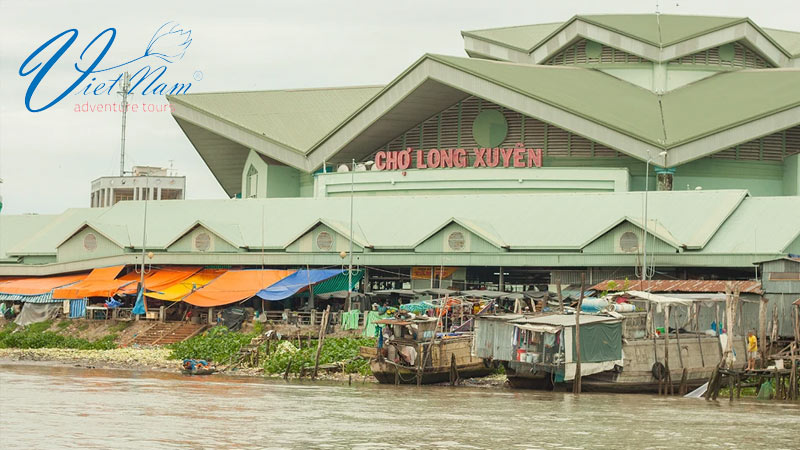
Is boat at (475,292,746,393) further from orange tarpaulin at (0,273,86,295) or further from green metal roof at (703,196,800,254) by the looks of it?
orange tarpaulin at (0,273,86,295)

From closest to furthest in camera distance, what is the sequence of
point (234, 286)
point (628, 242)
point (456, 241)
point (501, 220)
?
point (628, 242) < point (456, 241) < point (234, 286) < point (501, 220)

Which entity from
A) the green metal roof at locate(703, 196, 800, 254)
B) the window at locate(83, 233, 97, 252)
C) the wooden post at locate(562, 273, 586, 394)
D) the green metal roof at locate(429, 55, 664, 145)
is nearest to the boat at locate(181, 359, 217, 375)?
the wooden post at locate(562, 273, 586, 394)

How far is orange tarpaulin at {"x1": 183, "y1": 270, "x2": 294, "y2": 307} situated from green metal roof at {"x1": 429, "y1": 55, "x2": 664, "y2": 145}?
43.3 ft

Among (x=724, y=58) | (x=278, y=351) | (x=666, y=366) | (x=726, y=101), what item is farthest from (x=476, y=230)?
(x=724, y=58)

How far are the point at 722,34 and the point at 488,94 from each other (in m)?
14.1

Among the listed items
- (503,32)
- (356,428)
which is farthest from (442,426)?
(503,32)

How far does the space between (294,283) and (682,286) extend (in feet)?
55.7

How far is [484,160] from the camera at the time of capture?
64.0 meters

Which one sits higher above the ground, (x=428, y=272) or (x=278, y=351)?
(x=428, y=272)

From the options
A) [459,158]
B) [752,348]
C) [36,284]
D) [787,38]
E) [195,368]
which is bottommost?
[195,368]

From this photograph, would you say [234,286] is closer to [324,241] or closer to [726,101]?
[324,241]

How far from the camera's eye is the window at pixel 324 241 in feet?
197

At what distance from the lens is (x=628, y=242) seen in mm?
55594

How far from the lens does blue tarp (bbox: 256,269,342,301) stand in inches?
2263
